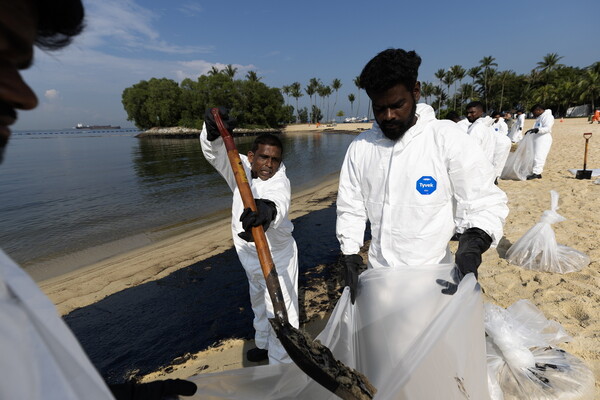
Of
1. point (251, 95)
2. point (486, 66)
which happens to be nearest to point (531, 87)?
point (486, 66)

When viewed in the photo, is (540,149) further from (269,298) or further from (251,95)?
(251,95)

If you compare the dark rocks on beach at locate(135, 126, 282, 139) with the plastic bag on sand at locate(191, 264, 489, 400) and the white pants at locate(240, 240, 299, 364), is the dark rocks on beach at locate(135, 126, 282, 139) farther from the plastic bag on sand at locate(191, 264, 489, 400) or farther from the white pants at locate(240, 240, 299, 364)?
the plastic bag on sand at locate(191, 264, 489, 400)

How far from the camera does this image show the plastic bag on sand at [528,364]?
187 cm

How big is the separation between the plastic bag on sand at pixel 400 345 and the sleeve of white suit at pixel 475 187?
330 millimetres

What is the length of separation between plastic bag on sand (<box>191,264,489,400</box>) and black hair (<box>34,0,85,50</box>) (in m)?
1.43

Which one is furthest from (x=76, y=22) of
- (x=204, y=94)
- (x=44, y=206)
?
(x=204, y=94)

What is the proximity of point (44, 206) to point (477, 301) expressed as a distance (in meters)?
13.4

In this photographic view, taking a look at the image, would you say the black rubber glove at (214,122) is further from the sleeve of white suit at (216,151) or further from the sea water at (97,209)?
the sea water at (97,209)

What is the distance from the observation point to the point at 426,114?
189cm

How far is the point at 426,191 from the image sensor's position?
181 centimetres

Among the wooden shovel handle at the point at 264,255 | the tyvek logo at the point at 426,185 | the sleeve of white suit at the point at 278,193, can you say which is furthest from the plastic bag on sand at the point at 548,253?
the wooden shovel handle at the point at 264,255

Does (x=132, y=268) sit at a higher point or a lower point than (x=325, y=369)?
lower

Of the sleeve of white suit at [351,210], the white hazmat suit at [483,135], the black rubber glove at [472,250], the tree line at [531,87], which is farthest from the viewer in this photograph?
the tree line at [531,87]

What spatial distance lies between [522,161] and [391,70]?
9029 millimetres
